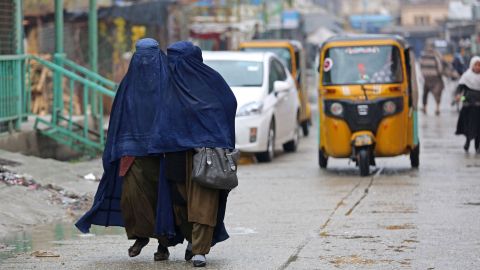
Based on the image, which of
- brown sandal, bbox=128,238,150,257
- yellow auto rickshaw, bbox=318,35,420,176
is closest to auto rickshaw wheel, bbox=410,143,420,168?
yellow auto rickshaw, bbox=318,35,420,176

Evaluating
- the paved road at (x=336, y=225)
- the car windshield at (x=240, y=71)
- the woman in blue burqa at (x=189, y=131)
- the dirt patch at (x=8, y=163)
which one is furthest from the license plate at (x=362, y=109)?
the woman in blue burqa at (x=189, y=131)

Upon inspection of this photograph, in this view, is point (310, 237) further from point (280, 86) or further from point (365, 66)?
point (280, 86)

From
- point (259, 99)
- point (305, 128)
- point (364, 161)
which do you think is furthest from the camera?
point (305, 128)

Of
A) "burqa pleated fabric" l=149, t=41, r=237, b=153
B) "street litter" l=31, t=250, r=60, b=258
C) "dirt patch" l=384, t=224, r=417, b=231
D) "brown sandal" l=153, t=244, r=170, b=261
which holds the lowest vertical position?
"dirt patch" l=384, t=224, r=417, b=231

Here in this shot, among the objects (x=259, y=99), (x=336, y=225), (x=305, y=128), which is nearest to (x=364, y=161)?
(x=259, y=99)

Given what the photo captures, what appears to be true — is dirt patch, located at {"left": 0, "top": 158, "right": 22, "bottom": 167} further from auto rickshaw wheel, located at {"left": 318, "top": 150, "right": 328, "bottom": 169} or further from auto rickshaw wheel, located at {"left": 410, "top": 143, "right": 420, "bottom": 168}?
auto rickshaw wheel, located at {"left": 410, "top": 143, "right": 420, "bottom": 168}

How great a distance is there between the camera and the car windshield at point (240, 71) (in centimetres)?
1941

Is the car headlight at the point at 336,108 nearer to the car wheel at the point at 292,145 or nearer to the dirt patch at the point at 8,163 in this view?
the dirt patch at the point at 8,163

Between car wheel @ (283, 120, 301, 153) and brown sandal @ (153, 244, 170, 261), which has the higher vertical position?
brown sandal @ (153, 244, 170, 261)

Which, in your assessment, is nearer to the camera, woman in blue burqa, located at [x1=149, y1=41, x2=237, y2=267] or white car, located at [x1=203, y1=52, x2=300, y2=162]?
woman in blue burqa, located at [x1=149, y1=41, x2=237, y2=267]

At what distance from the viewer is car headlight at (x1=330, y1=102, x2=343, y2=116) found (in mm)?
16719

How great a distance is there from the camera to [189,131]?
9000mm

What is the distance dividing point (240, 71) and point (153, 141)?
35.1 ft

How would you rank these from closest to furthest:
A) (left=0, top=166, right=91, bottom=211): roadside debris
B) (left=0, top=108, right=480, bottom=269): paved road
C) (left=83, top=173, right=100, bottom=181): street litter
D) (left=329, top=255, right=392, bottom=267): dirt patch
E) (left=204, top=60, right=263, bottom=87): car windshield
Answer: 1. (left=329, top=255, right=392, bottom=267): dirt patch
2. (left=0, top=108, right=480, bottom=269): paved road
3. (left=0, top=166, right=91, bottom=211): roadside debris
4. (left=83, top=173, right=100, bottom=181): street litter
5. (left=204, top=60, right=263, bottom=87): car windshield
